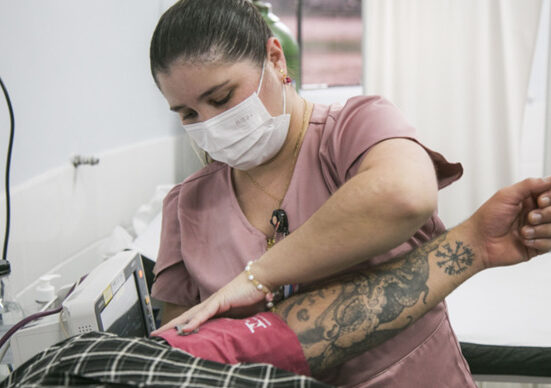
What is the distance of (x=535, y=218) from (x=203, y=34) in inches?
27.8

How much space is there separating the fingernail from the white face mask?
0.52 metres

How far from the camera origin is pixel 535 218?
2.89ft

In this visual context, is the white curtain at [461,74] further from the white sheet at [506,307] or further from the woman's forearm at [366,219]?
the woman's forearm at [366,219]

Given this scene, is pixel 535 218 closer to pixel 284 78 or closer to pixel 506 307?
pixel 284 78

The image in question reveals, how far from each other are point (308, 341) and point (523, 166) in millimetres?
2401

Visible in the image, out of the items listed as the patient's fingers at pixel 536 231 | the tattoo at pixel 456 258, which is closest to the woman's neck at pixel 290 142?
the tattoo at pixel 456 258

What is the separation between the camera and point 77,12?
1.67 meters

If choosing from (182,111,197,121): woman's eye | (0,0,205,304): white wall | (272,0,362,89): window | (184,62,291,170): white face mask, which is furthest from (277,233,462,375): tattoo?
(272,0,362,89): window

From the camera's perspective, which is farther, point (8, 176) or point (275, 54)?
point (8, 176)

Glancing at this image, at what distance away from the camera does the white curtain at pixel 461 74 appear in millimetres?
2705

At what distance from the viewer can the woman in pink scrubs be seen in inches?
32.9

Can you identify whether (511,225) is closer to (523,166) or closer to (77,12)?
(77,12)

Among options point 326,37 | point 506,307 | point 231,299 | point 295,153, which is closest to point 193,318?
point 231,299

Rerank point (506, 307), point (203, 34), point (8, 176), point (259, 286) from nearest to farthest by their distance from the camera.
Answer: point (259, 286)
point (203, 34)
point (8, 176)
point (506, 307)
